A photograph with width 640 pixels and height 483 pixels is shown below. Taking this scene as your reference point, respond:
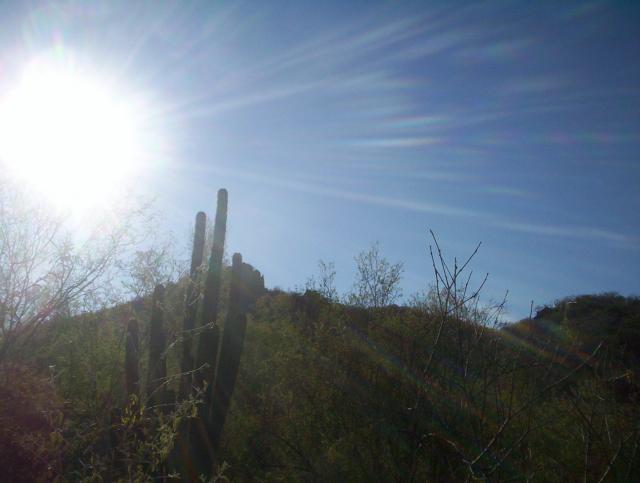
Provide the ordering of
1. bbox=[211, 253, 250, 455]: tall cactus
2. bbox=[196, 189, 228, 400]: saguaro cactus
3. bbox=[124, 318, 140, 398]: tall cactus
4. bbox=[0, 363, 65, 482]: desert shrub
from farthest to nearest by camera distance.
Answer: bbox=[211, 253, 250, 455]: tall cactus < bbox=[196, 189, 228, 400]: saguaro cactus < bbox=[124, 318, 140, 398]: tall cactus < bbox=[0, 363, 65, 482]: desert shrub

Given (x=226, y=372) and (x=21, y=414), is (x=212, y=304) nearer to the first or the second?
(x=226, y=372)

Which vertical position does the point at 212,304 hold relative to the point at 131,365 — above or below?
above

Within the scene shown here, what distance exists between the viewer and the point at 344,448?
24.0 ft

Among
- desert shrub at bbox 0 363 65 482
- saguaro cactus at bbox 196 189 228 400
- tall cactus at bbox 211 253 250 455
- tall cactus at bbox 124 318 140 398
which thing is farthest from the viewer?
tall cactus at bbox 211 253 250 455

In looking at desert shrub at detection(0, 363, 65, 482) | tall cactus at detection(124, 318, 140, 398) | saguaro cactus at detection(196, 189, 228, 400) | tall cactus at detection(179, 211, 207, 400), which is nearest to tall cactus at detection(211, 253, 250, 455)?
saguaro cactus at detection(196, 189, 228, 400)

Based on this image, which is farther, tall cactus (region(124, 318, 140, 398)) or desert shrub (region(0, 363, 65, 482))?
tall cactus (region(124, 318, 140, 398))

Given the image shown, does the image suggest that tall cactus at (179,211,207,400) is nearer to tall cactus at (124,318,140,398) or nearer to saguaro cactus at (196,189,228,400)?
saguaro cactus at (196,189,228,400)

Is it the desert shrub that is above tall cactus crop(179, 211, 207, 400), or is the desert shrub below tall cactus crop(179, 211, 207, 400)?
below

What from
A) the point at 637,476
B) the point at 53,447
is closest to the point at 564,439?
the point at 637,476

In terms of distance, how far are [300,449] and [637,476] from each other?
13.5ft

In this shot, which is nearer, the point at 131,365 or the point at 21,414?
the point at 131,365

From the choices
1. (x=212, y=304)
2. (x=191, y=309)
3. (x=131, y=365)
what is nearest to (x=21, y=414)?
(x=131, y=365)

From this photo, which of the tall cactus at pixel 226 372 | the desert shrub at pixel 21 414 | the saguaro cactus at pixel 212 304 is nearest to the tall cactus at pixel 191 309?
the saguaro cactus at pixel 212 304

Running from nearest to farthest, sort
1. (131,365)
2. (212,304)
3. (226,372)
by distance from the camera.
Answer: (131,365), (226,372), (212,304)
